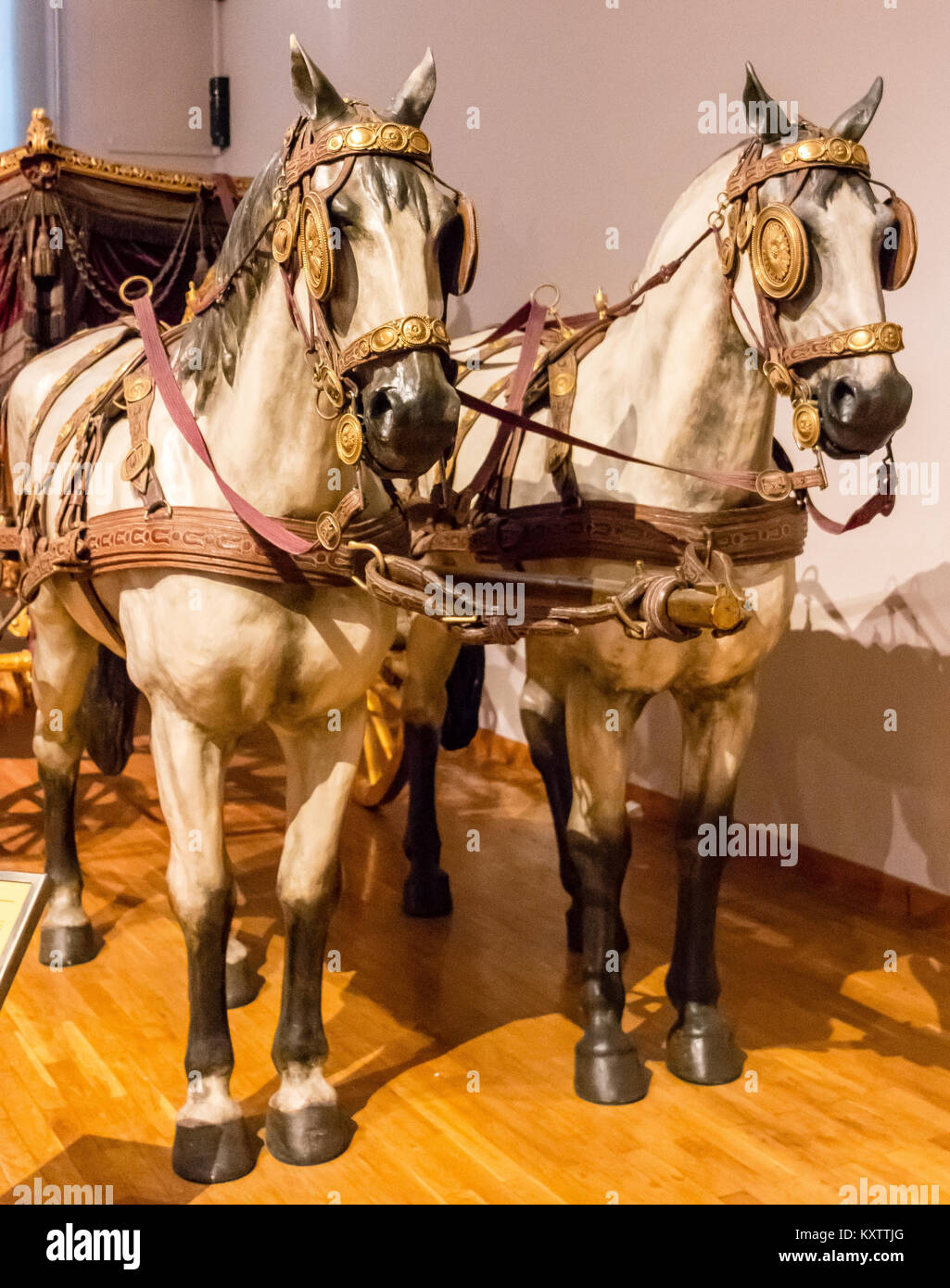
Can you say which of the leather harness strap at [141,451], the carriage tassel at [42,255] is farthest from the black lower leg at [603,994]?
the carriage tassel at [42,255]

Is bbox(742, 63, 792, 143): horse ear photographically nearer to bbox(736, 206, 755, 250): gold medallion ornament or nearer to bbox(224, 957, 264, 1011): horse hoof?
bbox(736, 206, 755, 250): gold medallion ornament

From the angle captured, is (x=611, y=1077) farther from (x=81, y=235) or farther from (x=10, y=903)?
(x=81, y=235)

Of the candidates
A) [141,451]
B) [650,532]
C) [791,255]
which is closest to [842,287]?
[791,255]

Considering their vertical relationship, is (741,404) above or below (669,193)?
below

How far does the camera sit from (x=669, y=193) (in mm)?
4223

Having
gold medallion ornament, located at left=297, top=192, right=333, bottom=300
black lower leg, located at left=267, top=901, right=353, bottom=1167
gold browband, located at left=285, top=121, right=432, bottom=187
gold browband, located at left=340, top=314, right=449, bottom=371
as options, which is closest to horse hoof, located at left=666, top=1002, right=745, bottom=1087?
black lower leg, located at left=267, top=901, right=353, bottom=1167

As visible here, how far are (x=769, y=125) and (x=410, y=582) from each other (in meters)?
1.02

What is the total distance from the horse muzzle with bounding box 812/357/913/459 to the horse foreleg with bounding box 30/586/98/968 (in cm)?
186

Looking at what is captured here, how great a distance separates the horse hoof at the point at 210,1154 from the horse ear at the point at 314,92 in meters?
1.74

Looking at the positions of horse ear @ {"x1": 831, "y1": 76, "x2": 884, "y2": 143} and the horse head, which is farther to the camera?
horse ear @ {"x1": 831, "y1": 76, "x2": 884, "y2": 143}

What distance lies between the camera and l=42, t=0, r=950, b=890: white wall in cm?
347

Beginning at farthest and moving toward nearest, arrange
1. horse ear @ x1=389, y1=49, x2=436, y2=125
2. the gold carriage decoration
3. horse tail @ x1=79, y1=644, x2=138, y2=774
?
the gold carriage decoration, horse tail @ x1=79, y1=644, x2=138, y2=774, horse ear @ x1=389, y1=49, x2=436, y2=125

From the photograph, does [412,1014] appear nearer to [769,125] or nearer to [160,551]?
[160,551]
